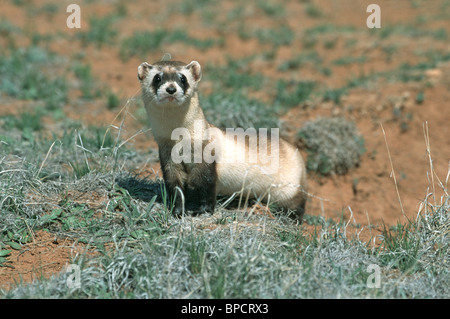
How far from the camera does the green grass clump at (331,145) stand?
5.86 meters

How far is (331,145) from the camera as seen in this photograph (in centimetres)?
591

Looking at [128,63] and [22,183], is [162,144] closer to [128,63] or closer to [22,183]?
[22,183]

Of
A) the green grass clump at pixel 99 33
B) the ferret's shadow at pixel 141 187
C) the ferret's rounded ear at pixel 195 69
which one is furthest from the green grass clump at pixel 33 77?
the ferret's rounded ear at pixel 195 69

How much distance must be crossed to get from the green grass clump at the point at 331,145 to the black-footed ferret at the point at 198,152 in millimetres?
1379

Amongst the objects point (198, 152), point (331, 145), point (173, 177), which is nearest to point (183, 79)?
point (198, 152)

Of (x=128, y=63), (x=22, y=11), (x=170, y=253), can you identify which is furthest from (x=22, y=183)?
(x=22, y=11)

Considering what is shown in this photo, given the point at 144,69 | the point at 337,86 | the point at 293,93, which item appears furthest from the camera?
the point at 337,86

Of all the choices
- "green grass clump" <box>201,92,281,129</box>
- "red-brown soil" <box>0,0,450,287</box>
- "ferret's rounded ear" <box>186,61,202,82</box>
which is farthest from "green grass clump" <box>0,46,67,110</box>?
"ferret's rounded ear" <box>186,61,202,82</box>

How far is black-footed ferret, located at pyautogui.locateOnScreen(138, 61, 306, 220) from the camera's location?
364cm

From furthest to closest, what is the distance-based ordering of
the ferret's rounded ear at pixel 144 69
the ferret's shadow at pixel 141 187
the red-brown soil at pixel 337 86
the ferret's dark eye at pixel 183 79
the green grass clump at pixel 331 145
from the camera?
1. the green grass clump at pixel 331 145
2. the red-brown soil at pixel 337 86
3. the ferret's shadow at pixel 141 187
4. the ferret's rounded ear at pixel 144 69
5. the ferret's dark eye at pixel 183 79

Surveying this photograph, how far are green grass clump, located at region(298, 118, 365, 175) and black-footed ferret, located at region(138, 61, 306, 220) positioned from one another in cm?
138

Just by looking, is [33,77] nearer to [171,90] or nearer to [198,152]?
[198,152]

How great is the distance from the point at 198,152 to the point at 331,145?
256 cm

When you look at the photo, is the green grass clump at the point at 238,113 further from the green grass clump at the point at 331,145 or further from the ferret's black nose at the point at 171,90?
the ferret's black nose at the point at 171,90
